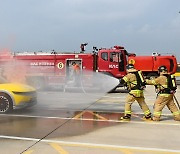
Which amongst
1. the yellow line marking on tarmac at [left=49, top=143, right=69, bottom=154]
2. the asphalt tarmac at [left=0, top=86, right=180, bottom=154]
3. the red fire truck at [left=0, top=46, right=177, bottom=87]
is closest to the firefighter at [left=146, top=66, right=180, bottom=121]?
the asphalt tarmac at [left=0, top=86, right=180, bottom=154]

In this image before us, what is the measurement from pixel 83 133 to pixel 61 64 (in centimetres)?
1228

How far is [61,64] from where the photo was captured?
60.2 feet

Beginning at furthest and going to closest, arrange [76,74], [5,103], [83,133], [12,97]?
[76,74], [5,103], [12,97], [83,133]

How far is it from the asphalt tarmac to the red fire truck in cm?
833

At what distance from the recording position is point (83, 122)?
757 centimetres

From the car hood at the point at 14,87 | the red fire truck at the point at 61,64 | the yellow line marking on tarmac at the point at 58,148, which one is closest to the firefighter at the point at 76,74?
the red fire truck at the point at 61,64

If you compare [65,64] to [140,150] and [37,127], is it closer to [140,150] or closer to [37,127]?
[37,127]

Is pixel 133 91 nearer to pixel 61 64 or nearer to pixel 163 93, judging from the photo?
pixel 163 93

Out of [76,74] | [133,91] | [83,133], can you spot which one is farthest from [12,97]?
[76,74]

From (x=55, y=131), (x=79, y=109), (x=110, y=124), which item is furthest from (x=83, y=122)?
(x=79, y=109)

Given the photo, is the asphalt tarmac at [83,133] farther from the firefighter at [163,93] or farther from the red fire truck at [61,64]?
the red fire truck at [61,64]

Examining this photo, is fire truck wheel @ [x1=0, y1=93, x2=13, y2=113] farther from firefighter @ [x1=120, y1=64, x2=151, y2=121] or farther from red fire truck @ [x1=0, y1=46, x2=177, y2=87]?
red fire truck @ [x1=0, y1=46, x2=177, y2=87]

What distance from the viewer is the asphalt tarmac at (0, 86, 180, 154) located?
5215 millimetres

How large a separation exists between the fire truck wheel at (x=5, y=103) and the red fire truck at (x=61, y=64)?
8.00 m
